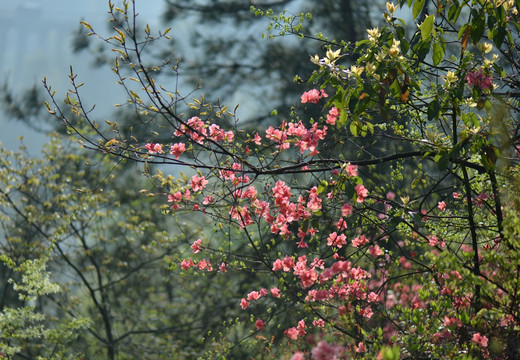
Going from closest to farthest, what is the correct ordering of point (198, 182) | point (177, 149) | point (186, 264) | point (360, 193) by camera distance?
1. point (360, 193)
2. point (177, 149)
3. point (198, 182)
4. point (186, 264)

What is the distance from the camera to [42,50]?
56562mm

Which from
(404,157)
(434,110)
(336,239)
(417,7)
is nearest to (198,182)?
(336,239)

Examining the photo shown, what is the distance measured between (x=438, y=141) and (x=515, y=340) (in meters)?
0.80

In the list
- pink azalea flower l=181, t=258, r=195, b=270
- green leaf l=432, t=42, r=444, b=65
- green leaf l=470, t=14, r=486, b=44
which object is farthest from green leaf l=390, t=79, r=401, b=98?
pink azalea flower l=181, t=258, r=195, b=270

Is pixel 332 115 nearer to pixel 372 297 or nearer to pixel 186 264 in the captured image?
pixel 372 297

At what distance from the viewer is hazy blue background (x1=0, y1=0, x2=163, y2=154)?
4984 centimetres

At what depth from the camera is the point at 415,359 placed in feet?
7.98

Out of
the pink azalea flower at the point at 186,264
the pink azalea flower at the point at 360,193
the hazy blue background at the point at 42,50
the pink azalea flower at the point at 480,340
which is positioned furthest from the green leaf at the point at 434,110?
the hazy blue background at the point at 42,50

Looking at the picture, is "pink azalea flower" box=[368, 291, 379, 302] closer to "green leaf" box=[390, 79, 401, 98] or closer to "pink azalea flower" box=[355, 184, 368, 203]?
"pink azalea flower" box=[355, 184, 368, 203]

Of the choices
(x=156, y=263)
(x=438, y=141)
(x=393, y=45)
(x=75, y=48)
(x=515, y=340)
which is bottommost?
(x=515, y=340)

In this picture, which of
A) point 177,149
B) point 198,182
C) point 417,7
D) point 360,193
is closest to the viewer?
point 417,7

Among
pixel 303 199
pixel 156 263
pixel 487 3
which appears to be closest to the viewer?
pixel 487 3

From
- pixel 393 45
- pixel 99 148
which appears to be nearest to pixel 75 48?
pixel 99 148

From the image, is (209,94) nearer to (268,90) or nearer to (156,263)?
(268,90)
